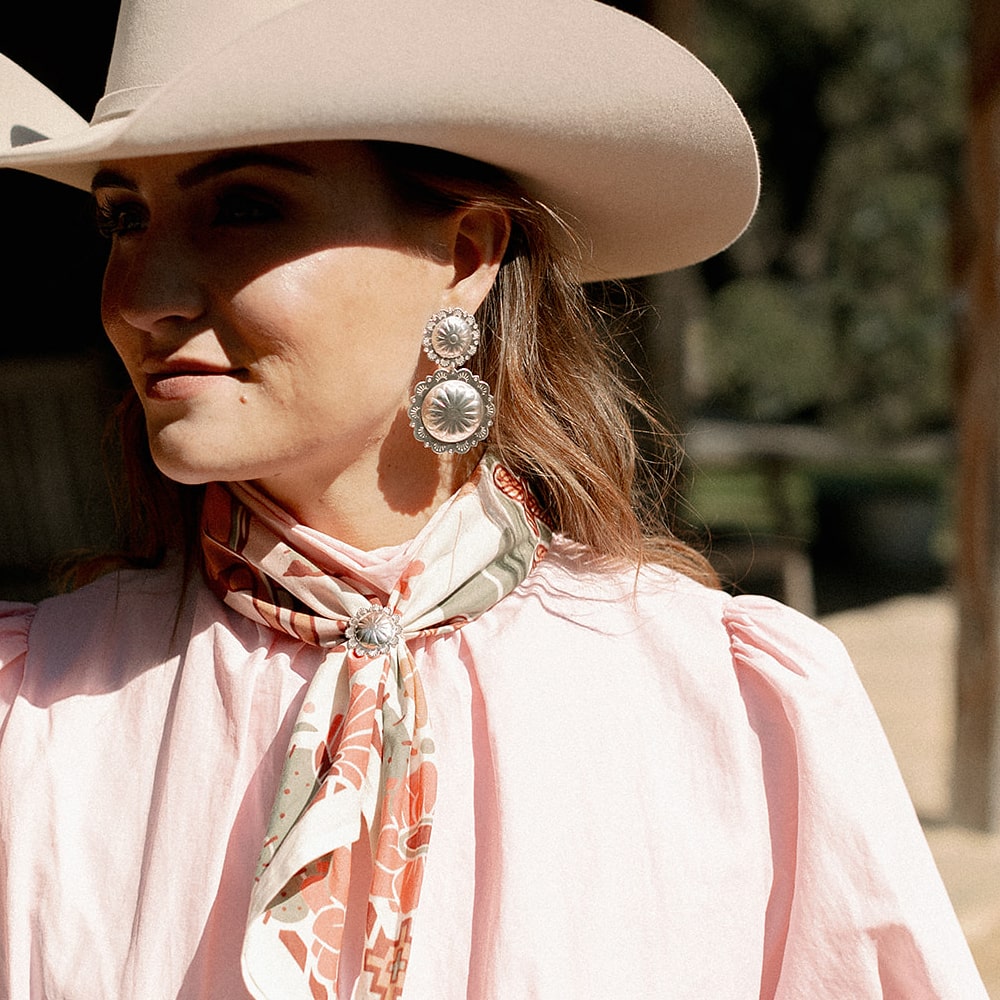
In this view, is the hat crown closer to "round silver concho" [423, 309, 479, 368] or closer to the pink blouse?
"round silver concho" [423, 309, 479, 368]

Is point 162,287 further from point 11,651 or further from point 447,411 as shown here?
point 11,651

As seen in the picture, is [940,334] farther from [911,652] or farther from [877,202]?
[911,652]

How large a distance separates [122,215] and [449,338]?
376mm

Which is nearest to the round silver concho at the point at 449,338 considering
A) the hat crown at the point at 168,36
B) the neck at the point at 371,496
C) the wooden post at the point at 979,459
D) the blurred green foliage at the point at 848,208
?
the neck at the point at 371,496

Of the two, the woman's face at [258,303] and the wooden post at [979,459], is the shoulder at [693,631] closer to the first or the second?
the woman's face at [258,303]

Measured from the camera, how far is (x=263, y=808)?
1292mm

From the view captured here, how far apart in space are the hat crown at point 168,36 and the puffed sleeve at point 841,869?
883 mm

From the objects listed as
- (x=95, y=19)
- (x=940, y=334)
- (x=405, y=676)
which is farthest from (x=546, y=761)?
(x=940, y=334)

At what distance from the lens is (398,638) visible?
52.7 inches

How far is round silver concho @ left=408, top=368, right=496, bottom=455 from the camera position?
1.36 metres

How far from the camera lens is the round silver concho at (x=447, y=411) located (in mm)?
1358

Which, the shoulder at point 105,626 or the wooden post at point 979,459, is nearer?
the shoulder at point 105,626

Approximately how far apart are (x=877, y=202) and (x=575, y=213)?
645 inches

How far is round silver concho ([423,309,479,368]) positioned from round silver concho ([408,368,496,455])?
15mm
